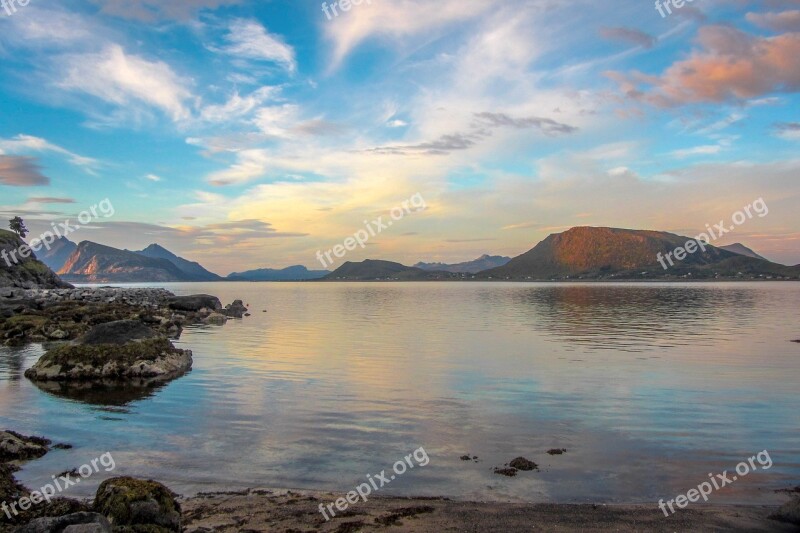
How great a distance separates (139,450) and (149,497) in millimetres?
8553

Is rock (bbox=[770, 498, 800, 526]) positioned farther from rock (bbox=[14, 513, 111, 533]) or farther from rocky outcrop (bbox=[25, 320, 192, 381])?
rocky outcrop (bbox=[25, 320, 192, 381])

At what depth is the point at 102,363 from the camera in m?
31.8

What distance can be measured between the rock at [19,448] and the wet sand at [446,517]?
24.8 ft

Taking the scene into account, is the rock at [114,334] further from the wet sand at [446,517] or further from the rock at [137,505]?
the rock at [137,505]

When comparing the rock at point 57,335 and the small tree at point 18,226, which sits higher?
the small tree at point 18,226

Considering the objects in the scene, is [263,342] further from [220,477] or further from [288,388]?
[220,477]

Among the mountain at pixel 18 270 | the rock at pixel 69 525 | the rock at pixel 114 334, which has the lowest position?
the rock at pixel 69 525

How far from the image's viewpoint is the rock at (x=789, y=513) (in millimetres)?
12156

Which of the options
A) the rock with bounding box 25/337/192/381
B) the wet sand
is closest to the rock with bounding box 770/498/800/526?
the wet sand

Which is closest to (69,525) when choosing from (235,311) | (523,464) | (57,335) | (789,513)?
(523,464)

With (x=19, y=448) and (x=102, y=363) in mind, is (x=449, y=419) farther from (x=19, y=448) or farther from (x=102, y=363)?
(x=102, y=363)

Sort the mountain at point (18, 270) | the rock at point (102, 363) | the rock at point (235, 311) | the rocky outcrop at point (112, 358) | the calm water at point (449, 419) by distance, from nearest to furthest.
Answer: the calm water at point (449, 419)
the rock at point (102, 363)
the rocky outcrop at point (112, 358)
the rock at point (235, 311)
the mountain at point (18, 270)

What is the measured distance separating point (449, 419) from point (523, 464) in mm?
6321

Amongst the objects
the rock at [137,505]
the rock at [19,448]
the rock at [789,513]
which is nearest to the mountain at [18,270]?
the rock at [19,448]
